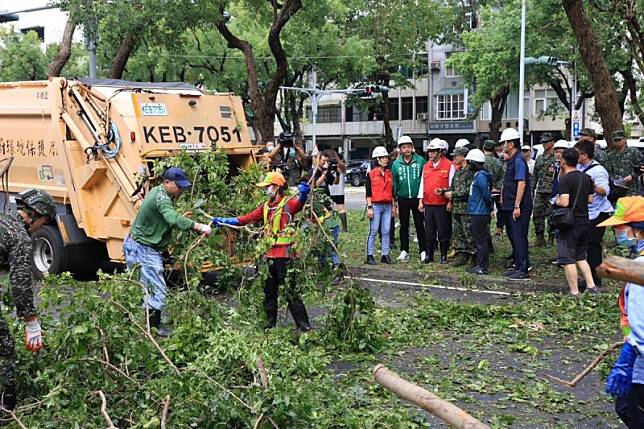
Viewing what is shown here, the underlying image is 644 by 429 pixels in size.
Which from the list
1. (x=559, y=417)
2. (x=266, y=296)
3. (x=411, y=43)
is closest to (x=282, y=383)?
(x=559, y=417)

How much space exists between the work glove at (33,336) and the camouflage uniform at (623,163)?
8.68 meters

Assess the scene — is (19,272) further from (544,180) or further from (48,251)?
(544,180)

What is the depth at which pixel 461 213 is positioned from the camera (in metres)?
11.0

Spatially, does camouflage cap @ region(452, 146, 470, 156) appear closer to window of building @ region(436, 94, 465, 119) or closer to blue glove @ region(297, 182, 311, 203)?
blue glove @ region(297, 182, 311, 203)

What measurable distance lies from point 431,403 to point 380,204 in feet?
28.2

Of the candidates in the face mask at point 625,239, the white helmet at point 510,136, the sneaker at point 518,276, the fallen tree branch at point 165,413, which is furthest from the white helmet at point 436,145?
the fallen tree branch at point 165,413

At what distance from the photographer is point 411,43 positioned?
3475 centimetres

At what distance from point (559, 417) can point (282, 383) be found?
2.16 m

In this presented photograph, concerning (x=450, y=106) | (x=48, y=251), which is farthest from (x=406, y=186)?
(x=450, y=106)

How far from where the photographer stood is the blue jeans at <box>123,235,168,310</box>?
7.07 meters

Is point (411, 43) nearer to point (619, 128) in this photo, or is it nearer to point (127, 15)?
point (127, 15)

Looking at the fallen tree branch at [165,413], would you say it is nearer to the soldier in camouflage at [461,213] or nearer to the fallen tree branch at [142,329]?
the fallen tree branch at [142,329]

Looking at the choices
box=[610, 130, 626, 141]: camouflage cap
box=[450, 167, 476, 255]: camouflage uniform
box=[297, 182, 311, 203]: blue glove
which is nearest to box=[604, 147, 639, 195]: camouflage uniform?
box=[610, 130, 626, 141]: camouflage cap

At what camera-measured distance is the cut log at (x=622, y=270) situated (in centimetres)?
225
